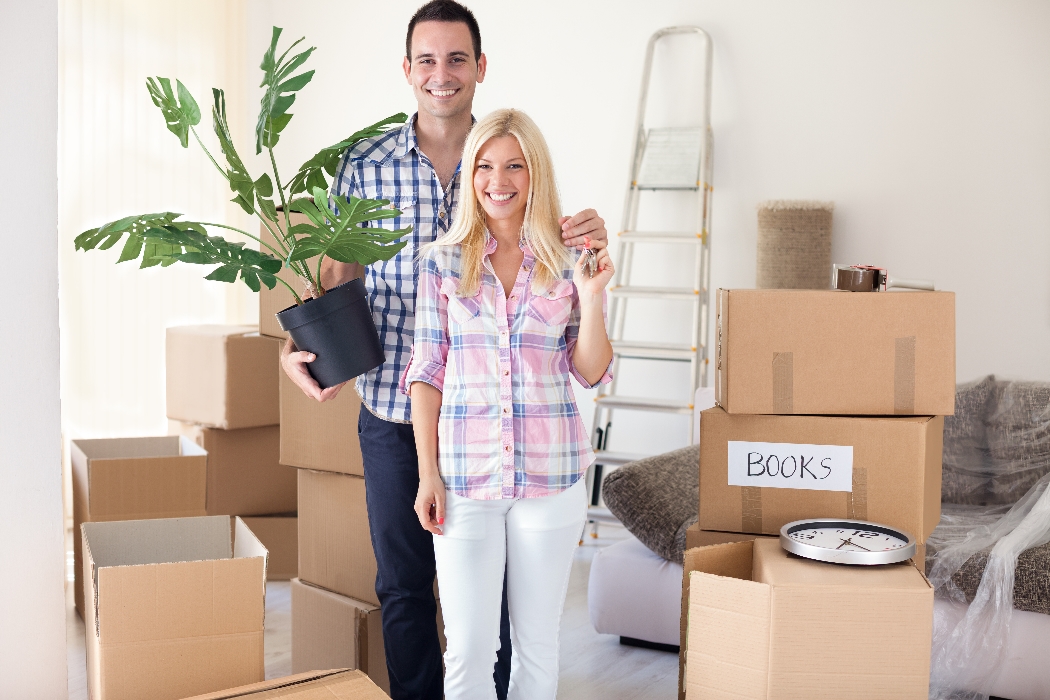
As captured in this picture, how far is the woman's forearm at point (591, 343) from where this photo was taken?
157 centimetres

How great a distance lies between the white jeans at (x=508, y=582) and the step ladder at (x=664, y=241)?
2.15 meters

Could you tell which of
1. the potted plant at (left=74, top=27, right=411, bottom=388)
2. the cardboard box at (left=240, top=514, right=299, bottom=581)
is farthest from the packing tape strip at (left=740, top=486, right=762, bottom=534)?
the cardboard box at (left=240, top=514, right=299, bottom=581)

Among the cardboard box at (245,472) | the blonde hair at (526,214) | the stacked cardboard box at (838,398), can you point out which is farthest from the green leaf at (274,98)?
the cardboard box at (245,472)

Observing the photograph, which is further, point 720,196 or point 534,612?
point 720,196

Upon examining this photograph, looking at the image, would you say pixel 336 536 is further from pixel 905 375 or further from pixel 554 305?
pixel 905 375

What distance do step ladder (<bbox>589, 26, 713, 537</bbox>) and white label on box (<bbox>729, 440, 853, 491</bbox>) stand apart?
75.4 inches

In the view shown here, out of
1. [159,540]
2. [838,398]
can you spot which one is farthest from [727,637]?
[159,540]

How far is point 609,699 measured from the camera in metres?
2.30

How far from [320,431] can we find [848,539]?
1181 millimetres

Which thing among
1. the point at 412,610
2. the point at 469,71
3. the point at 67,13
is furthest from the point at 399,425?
the point at 67,13

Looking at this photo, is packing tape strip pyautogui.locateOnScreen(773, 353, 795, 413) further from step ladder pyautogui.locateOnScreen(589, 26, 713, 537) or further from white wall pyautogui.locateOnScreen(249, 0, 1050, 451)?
white wall pyautogui.locateOnScreen(249, 0, 1050, 451)

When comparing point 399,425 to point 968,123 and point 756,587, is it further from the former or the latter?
point 968,123

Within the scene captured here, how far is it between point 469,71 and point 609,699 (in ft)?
4.82

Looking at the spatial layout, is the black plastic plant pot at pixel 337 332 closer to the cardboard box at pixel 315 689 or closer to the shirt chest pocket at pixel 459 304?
the shirt chest pocket at pixel 459 304
